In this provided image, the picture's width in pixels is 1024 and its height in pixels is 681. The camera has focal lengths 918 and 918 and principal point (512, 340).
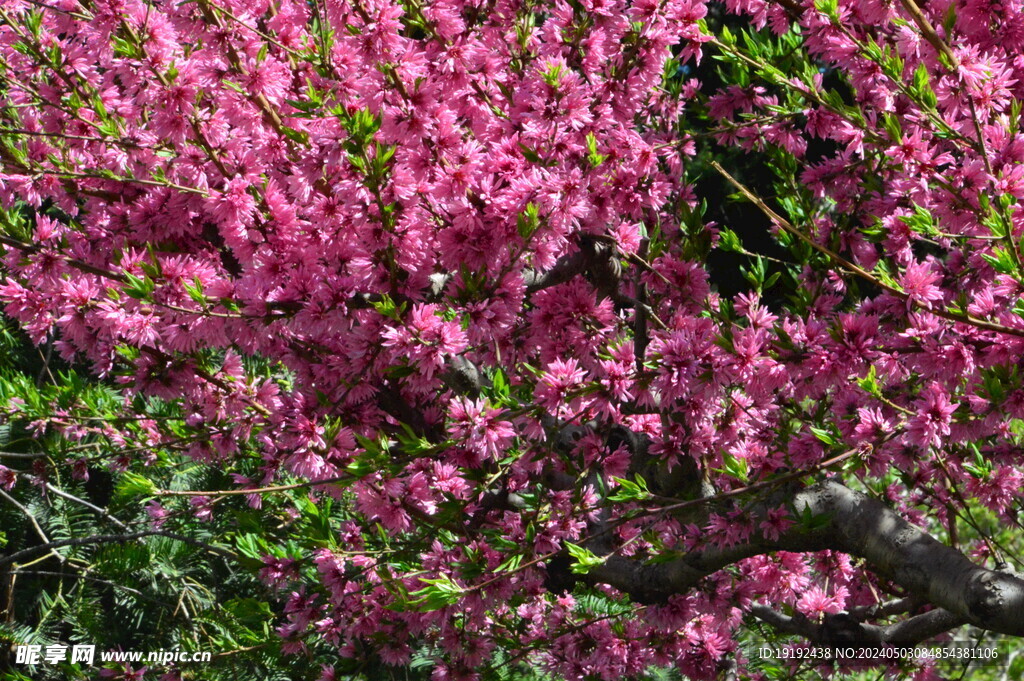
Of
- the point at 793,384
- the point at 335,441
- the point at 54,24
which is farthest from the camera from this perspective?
the point at 54,24

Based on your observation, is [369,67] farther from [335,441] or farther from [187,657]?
[187,657]

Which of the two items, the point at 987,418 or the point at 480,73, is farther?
the point at 480,73

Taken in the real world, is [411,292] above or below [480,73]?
below

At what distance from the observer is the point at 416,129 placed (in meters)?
2.38

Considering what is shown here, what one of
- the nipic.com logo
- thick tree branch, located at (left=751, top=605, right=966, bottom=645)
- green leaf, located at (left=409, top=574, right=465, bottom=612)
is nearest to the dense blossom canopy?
green leaf, located at (left=409, top=574, right=465, bottom=612)

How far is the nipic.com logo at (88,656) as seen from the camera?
12.7 ft

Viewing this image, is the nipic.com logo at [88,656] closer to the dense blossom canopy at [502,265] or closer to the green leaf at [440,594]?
the dense blossom canopy at [502,265]

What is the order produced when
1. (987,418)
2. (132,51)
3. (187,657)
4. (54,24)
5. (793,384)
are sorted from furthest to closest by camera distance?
(187,657)
(54,24)
(793,384)
(132,51)
(987,418)

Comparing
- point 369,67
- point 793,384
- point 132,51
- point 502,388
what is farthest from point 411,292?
point 793,384

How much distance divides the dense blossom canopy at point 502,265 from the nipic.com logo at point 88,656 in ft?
2.19

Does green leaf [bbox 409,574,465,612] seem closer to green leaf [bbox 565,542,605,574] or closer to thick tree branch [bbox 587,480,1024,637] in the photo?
green leaf [bbox 565,542,605,574]

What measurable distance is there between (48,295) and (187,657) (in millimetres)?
1902

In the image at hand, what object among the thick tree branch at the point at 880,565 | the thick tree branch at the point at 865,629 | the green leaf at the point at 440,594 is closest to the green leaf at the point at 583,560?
the green leaf at the point at 440,594

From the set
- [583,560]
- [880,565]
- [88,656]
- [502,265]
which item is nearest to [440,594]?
[583,560]
